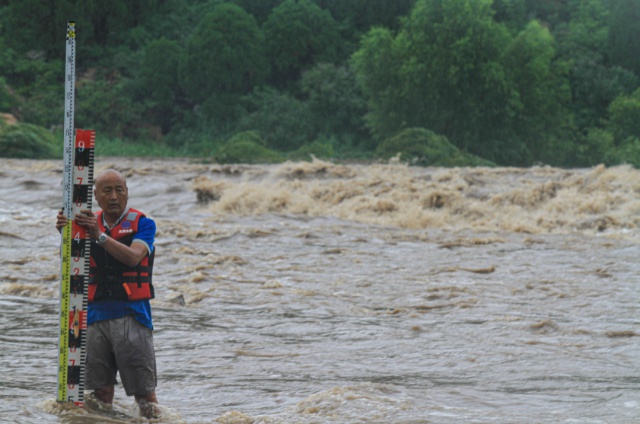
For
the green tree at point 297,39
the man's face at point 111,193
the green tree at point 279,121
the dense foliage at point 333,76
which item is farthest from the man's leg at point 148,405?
the green tree at point 297,39

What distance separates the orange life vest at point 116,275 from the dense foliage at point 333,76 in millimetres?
37264

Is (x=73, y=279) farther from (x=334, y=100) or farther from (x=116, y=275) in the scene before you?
(x=334, y=100)

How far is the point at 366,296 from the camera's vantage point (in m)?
12.3

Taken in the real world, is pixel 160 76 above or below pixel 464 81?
below

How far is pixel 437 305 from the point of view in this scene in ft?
38.0

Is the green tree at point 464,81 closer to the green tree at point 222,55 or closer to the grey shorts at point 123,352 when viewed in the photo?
the green tree at point 222,55

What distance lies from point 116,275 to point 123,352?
414mm

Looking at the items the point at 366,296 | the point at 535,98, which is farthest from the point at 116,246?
the point at 535,98

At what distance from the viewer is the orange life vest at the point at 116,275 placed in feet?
18.2

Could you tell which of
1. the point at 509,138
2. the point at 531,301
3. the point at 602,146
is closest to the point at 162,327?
the point at 531,301

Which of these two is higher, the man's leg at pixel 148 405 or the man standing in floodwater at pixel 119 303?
the man standing in floodwater at pixel 119 303

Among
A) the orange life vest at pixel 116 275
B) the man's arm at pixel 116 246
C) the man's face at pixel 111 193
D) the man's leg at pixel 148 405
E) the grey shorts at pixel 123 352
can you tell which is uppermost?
the man's face at pixel 111 193

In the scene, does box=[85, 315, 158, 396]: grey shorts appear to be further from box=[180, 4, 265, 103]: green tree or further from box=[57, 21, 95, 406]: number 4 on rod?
box=[180, 4, 265, 103]: green tree

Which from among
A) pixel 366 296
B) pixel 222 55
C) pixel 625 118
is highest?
pixel 222 55
